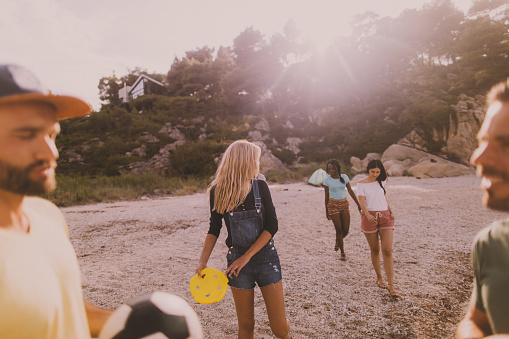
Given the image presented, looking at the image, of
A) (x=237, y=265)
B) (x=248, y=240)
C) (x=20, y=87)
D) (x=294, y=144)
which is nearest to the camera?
(x=20, y=87)

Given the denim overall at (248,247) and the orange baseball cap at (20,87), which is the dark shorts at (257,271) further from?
the orange baseball cap at (20,87)

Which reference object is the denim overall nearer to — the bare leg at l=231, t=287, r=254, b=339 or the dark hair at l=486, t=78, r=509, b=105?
the bare leg at l=231, t=287, r=254, b=339

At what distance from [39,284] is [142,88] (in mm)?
40754

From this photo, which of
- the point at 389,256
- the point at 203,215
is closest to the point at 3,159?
the point at 389,256

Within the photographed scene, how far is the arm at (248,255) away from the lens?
2107 mm

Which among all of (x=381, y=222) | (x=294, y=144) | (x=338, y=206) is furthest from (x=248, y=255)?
(x=294, y=144)

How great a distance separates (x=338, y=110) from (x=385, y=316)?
2912 cm

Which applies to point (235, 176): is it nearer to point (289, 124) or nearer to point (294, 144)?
point (294, 144)

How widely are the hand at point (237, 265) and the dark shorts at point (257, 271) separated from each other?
10 cm

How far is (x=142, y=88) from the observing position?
122 feet

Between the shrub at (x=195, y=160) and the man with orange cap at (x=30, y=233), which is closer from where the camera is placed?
the man with orange cap at (x=30, y=233)

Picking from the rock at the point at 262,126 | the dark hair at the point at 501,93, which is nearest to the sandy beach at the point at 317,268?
the dark hair at the point at 501,93

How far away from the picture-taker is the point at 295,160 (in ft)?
81.4

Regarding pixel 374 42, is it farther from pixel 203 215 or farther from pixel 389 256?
pixel 389 256
